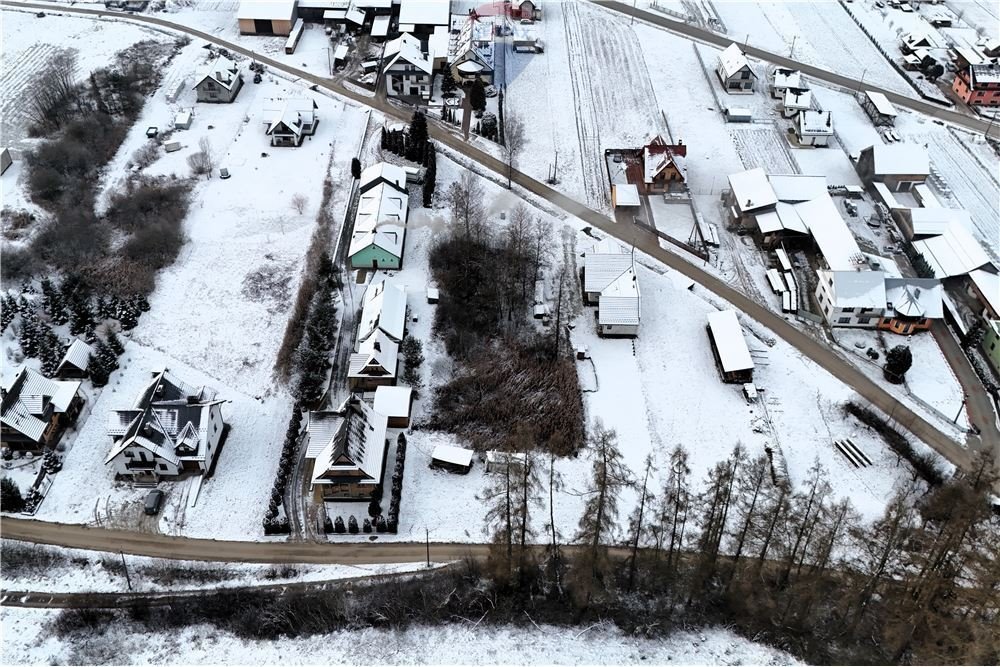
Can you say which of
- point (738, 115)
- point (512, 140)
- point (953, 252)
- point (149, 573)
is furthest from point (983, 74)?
point (149, 573)

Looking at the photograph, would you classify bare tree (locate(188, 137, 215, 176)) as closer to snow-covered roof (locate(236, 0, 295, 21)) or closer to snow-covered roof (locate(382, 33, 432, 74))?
snow-covered roof (locate(382, 33, 432, 74))

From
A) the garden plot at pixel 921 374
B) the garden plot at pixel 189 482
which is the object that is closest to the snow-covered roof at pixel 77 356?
the garden plot at pixel 189 482

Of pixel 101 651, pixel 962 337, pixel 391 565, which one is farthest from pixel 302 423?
pixel 962 337

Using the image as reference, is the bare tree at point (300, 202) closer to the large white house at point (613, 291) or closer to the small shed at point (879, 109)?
the large white house at point (613, 291)

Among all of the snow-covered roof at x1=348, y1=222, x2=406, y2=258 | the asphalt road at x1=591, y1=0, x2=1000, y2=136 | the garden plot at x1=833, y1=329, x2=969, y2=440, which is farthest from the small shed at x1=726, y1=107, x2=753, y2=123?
the snow-covered roof at x1=348, y1=222, x2=406, y2=258

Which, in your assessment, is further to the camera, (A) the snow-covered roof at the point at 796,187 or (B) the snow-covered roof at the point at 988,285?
(A) the snow-covered roof at the point at 796,187
